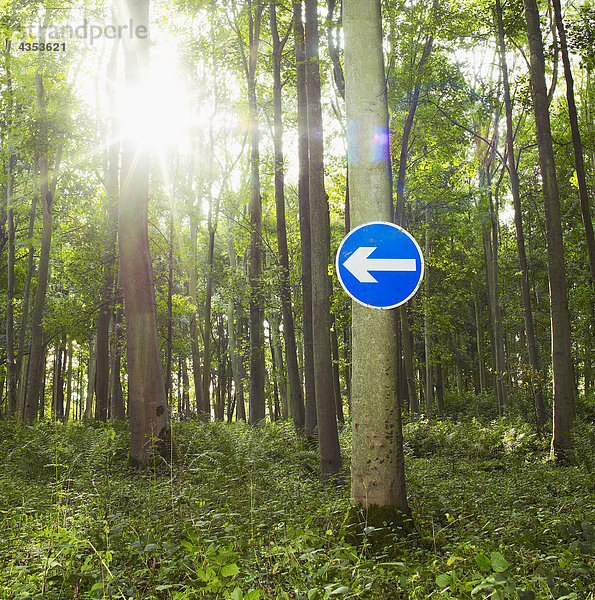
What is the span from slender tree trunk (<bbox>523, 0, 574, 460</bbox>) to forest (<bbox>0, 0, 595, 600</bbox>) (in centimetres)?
5

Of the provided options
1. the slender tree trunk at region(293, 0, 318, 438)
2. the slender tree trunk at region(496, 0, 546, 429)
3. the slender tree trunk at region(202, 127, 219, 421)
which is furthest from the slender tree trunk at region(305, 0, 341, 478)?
the slender tree trunk at region(202, 127, 219, 421)

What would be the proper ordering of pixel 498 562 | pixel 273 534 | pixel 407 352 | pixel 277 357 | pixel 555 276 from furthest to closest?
pixel 277 357
pixel 407 352
pixel 555 276
pixel 273 534
pixel 498 562

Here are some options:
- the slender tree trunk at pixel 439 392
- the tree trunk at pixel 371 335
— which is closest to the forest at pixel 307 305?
the tree trunk at pixel 371 335

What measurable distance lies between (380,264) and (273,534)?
2.51m

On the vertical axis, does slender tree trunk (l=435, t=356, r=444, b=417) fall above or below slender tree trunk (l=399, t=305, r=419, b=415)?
below

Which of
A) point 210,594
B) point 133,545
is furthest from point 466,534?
point 133,545

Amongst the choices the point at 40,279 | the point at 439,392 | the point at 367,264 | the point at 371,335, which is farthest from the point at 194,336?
the point at 367,264

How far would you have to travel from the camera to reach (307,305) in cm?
1206

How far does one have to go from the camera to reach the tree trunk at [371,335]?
16.6 feet

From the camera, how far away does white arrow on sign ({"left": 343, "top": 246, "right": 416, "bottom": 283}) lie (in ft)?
14.3

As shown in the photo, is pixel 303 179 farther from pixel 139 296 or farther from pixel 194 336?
pixel 194 336

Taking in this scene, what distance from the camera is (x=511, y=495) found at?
7.25 meters

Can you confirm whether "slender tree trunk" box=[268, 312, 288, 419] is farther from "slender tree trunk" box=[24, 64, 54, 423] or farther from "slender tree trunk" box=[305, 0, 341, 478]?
"slender tree trunk" box=[305, 0, 341, 478]

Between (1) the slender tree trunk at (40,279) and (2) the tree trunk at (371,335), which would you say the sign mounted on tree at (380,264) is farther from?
(1) the slender tree trunk at (40,279)
